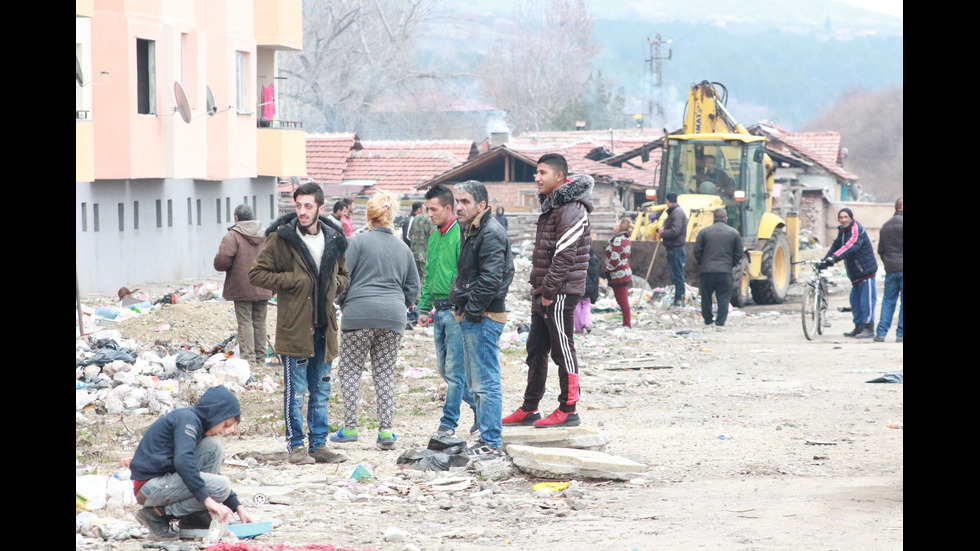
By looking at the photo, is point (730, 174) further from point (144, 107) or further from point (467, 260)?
point (467, 260)

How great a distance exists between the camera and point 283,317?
729 centimetres

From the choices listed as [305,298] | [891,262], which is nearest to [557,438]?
[305,298]

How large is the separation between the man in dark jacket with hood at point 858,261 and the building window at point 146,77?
13851 mm

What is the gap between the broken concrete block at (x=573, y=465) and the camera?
7.05m

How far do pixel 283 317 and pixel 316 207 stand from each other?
75 centimetres

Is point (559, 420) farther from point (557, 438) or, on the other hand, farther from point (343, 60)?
point (343, 60)

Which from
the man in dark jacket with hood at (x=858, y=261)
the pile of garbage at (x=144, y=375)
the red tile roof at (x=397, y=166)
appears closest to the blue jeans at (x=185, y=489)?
the pile of garbage at (x=144, y=375)

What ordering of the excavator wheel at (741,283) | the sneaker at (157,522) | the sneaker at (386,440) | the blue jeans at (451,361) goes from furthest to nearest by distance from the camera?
the excavator wheel at (741,283), the sneaker at (386,440), the blue jeans at (451,361), the sneaker at (157,522)

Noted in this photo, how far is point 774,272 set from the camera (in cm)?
2153

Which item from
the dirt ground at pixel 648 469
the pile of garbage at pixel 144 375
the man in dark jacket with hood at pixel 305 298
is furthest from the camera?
the pile of garbage at pixel 144 375

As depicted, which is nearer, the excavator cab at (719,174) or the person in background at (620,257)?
the person in background at (620,257)

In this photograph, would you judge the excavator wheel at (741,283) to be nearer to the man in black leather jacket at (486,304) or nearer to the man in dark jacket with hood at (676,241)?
the man in dark jacket with hood at (676,241)

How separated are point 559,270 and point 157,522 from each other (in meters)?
3.26
